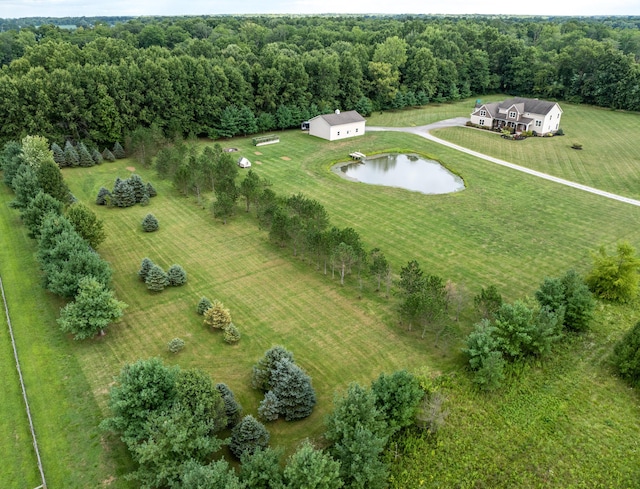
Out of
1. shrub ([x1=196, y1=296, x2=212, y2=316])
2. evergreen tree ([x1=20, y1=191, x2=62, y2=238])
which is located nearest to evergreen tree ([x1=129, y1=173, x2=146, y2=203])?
evergreen tree ([x1=20, y1=191, x2=62, y2=238])

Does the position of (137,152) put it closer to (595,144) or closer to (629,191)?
(629,191)

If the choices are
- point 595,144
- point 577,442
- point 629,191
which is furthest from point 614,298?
point 595,144

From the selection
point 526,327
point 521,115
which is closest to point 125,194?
point 526,327

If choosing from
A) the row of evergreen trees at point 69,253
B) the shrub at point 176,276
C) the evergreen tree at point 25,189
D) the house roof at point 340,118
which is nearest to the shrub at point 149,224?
the row of evergreen trees at point 69,253

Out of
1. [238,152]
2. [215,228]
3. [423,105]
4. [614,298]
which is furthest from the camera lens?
[423,105]

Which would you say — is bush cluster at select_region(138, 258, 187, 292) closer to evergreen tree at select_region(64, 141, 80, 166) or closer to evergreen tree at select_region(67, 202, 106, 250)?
evergreen tree at select_region(67, 202, 106, 250)

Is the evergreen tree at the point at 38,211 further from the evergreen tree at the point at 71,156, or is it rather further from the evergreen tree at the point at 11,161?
the evergreen tree at the point at 71,156
